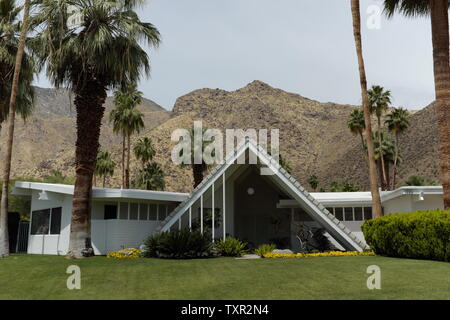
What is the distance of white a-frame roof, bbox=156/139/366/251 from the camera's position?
18.7 meters

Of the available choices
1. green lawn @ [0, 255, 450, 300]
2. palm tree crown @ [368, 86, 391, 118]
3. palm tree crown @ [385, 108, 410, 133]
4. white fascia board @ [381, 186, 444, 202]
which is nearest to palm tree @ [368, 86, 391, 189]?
palm tree crown @ [368, 86, 391, 118]

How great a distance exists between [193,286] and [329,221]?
9.97 metres

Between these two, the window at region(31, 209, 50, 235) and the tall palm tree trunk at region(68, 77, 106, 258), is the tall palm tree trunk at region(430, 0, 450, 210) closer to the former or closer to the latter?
the tall palm tree trunk at region(68, 77, 106, 258)

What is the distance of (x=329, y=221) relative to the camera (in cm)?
1864

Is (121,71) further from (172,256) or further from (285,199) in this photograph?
(285,199)

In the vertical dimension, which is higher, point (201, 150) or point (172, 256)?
point (201, 150)

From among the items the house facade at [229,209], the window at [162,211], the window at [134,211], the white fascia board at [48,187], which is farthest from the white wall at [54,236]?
the window at [162,211]

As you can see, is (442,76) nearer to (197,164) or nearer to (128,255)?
(128,255)

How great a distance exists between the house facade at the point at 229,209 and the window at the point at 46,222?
4cm

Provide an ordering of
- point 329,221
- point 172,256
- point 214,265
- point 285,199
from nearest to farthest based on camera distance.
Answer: point 214,265 < point 172,256 < point 329,221 < point 285,199

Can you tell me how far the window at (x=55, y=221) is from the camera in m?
23.6

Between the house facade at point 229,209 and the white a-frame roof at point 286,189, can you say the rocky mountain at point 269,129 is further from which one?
the white a-frame roof at point 286,189

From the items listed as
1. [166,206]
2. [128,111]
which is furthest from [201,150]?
[166,206]

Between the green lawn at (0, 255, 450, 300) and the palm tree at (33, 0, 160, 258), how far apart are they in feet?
18.4
